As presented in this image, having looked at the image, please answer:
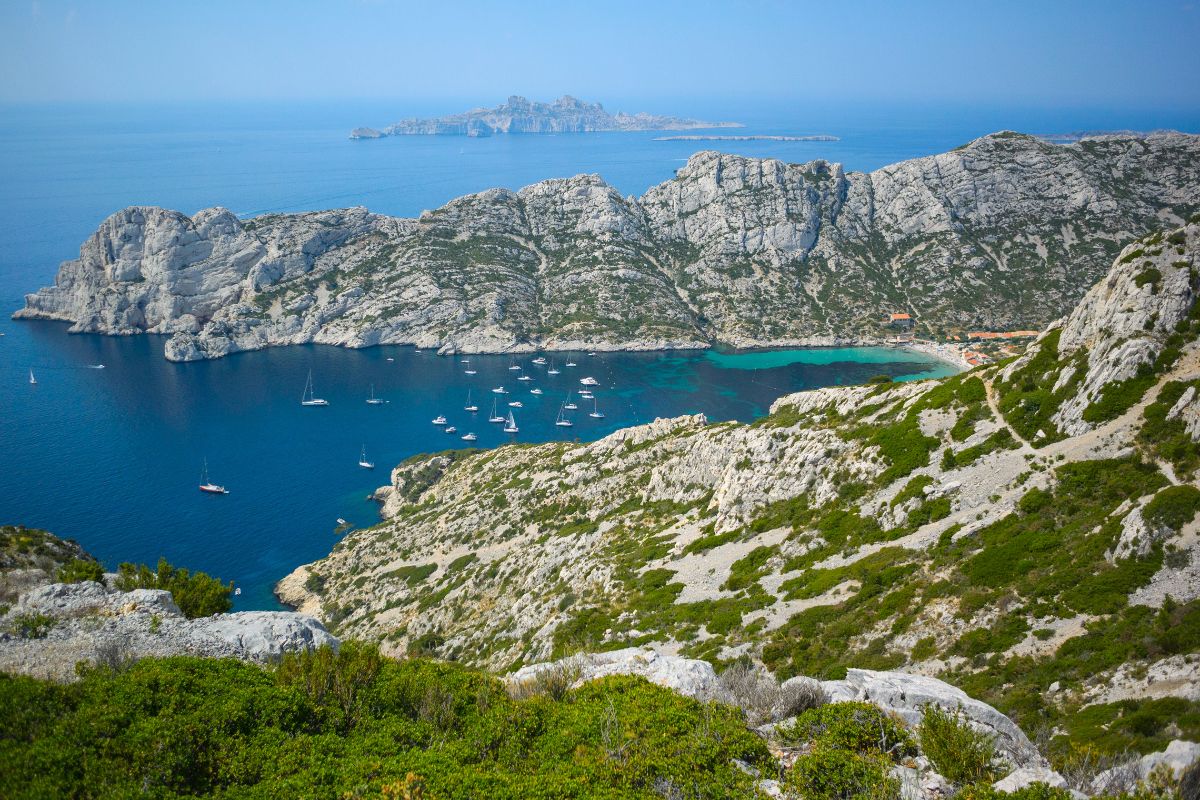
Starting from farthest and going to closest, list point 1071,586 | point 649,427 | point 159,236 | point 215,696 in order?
point 159,236, point 649,427, point 1071,586, point 215,696

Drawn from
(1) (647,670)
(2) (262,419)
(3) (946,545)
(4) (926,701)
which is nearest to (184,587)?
(1) (647,670)

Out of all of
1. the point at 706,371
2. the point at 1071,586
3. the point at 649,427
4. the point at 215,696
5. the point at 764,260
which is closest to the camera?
the point at 215,696

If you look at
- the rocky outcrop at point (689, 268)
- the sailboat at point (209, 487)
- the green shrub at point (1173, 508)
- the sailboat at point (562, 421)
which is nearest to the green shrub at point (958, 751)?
the green shrub at point (1173, 508)

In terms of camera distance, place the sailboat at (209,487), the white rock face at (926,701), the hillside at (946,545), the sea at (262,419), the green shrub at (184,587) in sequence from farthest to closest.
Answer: the sailboat at (209,487) < the sea at (262,419) < the green shrub at (184,587) < the hillside at (946,545) < the white rock face at (926,701)

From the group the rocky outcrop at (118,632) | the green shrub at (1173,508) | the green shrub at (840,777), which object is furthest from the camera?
the green shrub at (1173,508)

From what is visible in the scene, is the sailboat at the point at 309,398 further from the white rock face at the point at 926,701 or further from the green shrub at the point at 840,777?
the green shrub at the point at 840,777

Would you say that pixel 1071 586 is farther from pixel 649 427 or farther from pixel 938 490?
pixel 649 427

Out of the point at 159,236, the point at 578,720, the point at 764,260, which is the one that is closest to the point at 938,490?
the point at 578,720
